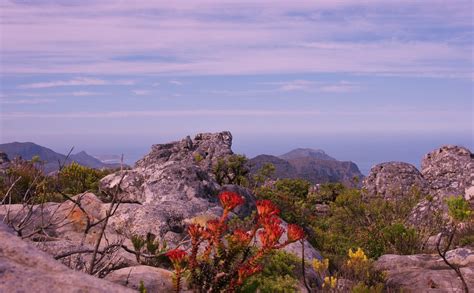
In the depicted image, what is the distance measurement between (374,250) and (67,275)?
11763 millimetres

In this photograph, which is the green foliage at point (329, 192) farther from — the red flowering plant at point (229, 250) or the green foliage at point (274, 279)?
the red flowering plant at point (229, 250)

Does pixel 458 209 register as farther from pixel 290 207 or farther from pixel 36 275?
pixel 290 207

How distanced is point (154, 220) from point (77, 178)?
32.0ft

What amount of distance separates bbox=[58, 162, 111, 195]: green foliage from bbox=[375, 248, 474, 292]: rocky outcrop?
10407mm

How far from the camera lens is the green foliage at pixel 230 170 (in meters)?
24.0

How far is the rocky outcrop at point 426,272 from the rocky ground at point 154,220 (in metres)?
0.02

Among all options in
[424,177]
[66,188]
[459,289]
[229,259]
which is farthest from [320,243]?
[424,177]

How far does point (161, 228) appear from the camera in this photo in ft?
36.7

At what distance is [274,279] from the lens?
5.55m

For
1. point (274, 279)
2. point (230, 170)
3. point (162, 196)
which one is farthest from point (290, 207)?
point (274, 279)

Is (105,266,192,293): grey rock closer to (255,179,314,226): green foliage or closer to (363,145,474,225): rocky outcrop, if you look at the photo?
(255,179,314,226): green foliage

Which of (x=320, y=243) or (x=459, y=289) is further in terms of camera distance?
(x=320, y=243)

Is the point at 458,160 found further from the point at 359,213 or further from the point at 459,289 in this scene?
the point at 459,289

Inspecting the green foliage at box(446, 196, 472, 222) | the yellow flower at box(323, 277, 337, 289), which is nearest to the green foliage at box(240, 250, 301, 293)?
the yellow flower at box(323, 277, 337, 289)
